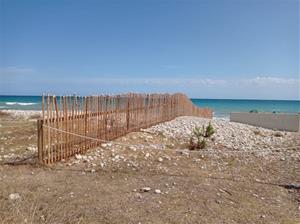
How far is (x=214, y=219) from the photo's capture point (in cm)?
395

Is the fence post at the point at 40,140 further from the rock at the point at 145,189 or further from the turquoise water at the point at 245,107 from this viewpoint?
the turquoise water at the point at 245,107

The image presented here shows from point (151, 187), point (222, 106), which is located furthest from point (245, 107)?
point (151, 187)

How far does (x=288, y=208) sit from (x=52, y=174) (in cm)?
441

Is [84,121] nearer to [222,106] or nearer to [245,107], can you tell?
[222,106]

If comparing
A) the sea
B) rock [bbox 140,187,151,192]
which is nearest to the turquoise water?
the sea

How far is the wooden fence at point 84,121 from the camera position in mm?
6371

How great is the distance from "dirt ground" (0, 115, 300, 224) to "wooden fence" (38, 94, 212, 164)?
1.32ft

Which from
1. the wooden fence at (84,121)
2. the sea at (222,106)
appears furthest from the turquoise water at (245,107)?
the wooden fence at (84,121)

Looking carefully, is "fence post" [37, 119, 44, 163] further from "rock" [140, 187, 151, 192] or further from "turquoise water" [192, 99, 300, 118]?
"turquoise water" [192, 99, 300, 118]

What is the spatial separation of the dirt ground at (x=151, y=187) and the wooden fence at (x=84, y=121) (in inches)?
15.8

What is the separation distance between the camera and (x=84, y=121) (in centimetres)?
758

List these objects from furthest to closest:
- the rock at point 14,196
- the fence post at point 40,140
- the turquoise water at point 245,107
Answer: the turquoise water at point 245,107 → the fence post at point 40,140 → the rock at point 14,196

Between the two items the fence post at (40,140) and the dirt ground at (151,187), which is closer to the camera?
the dirt ground at (151,187)

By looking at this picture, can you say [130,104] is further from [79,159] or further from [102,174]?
[102,174]
